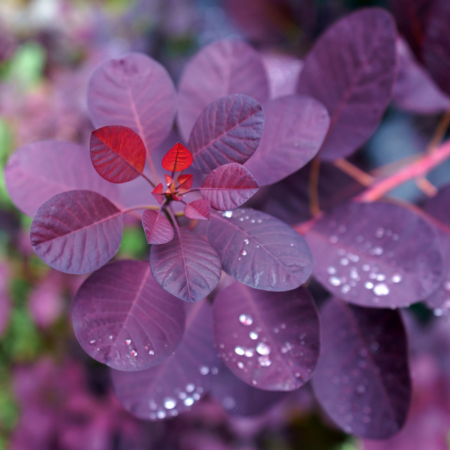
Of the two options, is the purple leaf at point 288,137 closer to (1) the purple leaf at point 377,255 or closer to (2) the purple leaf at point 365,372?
(1) the purple leaf at point 377,255

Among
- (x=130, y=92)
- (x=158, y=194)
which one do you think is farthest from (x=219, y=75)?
(x=158, y=194)

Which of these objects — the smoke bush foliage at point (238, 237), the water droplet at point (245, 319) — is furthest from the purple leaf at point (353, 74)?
the water droplet at point (245, 319)

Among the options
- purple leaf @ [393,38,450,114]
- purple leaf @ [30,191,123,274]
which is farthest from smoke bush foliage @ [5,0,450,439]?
purple leaf @ [393,38,450,114]

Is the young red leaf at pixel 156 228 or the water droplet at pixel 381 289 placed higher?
the young red leaf at pixel 156 228

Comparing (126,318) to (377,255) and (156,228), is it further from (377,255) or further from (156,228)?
(377,255)

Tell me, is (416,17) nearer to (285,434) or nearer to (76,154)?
(76,154)

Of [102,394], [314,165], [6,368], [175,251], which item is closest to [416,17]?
[314,165]
